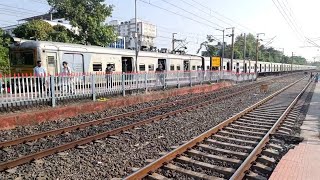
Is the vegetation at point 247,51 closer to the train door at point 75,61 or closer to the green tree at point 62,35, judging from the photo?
the green tree at point 62,35

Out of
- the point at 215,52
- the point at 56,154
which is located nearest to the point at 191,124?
the point at 56,154

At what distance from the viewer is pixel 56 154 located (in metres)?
6.71

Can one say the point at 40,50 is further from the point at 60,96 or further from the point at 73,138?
the point at 73,138

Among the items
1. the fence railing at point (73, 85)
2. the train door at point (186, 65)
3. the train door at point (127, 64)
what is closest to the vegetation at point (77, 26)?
the train door at point (186, 65)

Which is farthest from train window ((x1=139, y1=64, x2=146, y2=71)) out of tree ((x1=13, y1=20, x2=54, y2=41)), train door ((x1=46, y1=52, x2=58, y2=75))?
tree ((x1=13, y1=20, x2=54, y2=41))

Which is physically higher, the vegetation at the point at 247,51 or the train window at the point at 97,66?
the vegetation at the point at 247,51

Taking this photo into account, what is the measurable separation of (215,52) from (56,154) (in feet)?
212

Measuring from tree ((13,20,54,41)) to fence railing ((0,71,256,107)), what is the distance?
11266mm

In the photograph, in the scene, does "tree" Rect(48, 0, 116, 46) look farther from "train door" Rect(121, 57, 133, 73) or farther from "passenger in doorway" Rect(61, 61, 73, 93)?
"passenger in doorway" Rect(61, 61, 73, 93)

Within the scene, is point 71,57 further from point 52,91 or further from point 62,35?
point 62,35

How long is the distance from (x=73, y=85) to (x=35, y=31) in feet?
44.7

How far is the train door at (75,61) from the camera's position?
577 inches

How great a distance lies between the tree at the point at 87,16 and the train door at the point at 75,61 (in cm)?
1125

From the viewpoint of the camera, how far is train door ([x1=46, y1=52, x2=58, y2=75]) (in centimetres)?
1366
